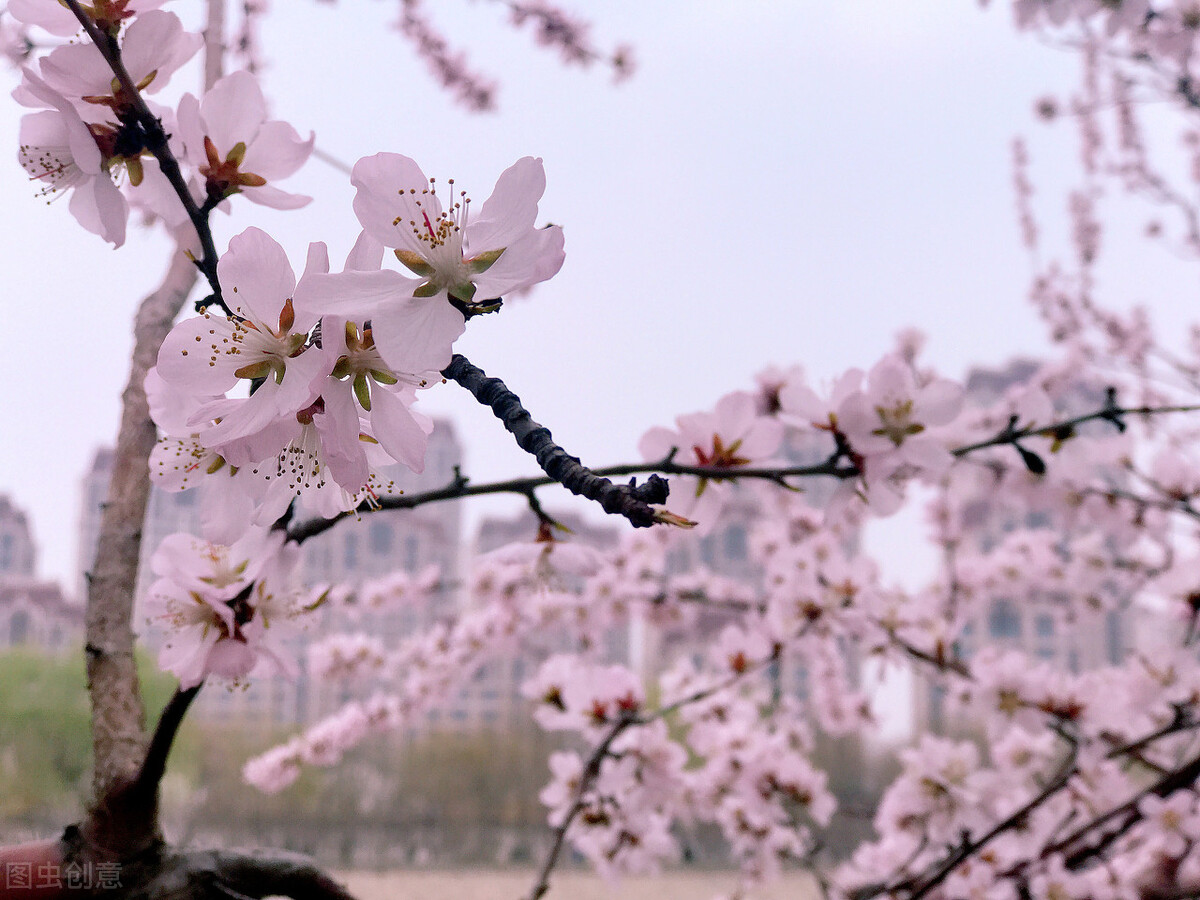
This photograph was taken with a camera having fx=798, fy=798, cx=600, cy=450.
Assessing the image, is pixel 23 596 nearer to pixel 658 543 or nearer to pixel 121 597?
pixel 658 543

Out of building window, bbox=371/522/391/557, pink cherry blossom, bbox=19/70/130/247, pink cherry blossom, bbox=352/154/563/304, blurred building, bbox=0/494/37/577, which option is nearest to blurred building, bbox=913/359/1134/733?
pink cherry blossom, bbox=352/154/563/304

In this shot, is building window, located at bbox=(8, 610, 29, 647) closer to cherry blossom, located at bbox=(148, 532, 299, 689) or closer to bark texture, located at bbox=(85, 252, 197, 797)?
bark texture, located at bbox=(85, 252, 197, 797)

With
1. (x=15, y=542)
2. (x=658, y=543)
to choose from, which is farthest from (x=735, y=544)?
(x=658, y=543)

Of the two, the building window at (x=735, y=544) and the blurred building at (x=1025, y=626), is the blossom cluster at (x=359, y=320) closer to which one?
the blurred building at (x=1025, y=626)

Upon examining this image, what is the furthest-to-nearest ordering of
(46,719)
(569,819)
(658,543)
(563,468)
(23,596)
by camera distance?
(23,596), (46,719), (658,543), (569,819), (563,468)

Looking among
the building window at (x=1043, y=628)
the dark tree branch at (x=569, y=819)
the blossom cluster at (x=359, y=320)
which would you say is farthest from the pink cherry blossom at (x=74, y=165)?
the building window at (x=1043, y=628)

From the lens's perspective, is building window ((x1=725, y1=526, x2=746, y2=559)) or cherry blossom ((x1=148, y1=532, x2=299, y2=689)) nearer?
cherry blossom ((x1=148, y1=532, x2=299, y2=689))

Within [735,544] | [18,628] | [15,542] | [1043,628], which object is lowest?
[1043,628]

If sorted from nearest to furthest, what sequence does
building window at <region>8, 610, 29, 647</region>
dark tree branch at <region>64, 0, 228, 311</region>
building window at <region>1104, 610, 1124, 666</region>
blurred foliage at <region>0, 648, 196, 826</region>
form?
dark tree branch at <region>64, 0, 228, 311</region> < blurred foliage at <region>0, 648, 196, 826</region> < building window at <region>8, 610, 29, 647</region> < building window at <region>1104, 610, 1124, 666</region>

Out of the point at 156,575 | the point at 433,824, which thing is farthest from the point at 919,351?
the point at 433,824

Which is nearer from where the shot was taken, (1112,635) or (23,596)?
(23,596)

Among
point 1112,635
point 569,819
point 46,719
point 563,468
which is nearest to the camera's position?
point 563,468

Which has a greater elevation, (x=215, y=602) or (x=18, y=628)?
(x=215, y=602)

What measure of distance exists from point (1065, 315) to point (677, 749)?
10.8 feet
